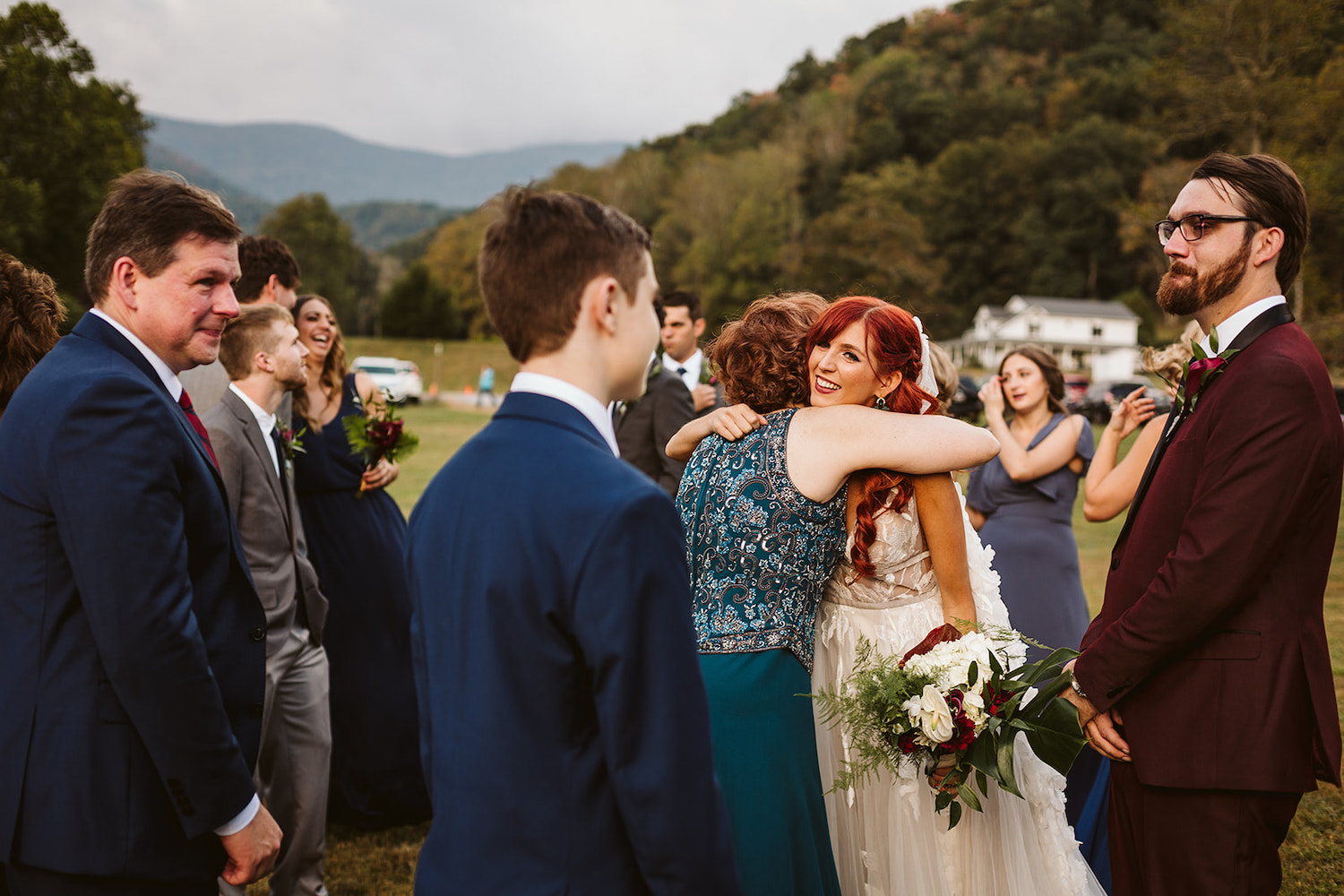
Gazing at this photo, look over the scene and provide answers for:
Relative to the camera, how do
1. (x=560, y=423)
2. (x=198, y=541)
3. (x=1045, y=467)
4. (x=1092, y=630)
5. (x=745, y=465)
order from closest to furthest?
(x=560, y=423), (x=198, y=541), (x=745, y=465), (x=1092, y=630), (x=1045, y=467)

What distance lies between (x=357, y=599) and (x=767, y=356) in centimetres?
333

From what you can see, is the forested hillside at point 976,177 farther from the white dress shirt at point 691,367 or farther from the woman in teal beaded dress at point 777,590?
the woman in teal beaded dress at point 777,590

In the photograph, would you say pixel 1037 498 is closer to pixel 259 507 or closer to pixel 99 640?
pixel 259 507

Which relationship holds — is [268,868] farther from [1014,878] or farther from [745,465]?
[1014,878]

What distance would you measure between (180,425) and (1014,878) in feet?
10.00

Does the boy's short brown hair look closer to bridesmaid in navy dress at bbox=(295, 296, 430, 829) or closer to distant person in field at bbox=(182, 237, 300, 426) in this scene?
distant person in field at bbox=(182, 237, 300, 426)

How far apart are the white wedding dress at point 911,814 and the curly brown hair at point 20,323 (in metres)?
2.83

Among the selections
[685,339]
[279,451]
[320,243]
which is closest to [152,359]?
[279,451]

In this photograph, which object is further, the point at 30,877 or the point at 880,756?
the point at 880,756

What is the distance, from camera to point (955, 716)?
9.43 ft

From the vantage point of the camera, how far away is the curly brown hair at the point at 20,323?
10.1ft

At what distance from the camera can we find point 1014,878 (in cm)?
330

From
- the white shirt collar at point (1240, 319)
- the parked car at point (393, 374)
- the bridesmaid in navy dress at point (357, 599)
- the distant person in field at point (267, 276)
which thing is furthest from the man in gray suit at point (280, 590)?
the parked car at point (393, 374)

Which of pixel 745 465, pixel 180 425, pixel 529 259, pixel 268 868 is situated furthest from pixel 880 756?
pixel 180 425
